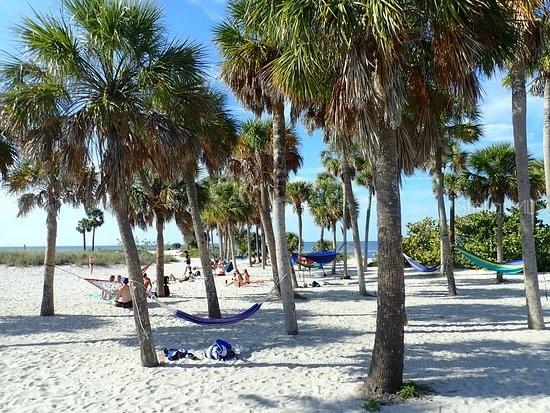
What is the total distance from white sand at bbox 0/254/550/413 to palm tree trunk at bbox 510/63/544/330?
2.43 ft

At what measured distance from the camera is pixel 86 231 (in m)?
82.5

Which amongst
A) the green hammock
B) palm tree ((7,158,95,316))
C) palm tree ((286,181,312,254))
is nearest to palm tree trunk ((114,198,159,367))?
palm tree ((7,158,95,316))

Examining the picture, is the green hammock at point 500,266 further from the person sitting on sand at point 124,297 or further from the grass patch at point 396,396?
the person sitting on sand at point 124,297

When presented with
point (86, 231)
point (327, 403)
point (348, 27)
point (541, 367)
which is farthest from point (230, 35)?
point (86, 231)

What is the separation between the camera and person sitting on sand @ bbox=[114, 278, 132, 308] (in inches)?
599

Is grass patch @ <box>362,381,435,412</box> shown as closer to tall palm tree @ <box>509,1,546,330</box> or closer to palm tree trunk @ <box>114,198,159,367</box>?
palm tree trunk @ <box>114,198,159,367</box>

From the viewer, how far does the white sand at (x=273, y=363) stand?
6.16 meters

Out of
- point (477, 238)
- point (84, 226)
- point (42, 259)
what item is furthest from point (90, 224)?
point (477, 238)

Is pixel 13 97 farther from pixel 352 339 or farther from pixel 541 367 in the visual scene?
pixel 541 367

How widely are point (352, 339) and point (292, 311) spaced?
1.53 meters

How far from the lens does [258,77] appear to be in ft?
35.3

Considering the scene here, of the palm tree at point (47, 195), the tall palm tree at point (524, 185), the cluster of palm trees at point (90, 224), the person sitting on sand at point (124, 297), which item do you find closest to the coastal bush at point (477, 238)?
the tall palm tree at point (524, 185)

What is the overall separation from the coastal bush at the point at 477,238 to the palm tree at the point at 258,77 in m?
21.2

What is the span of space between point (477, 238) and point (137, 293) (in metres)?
28.7
